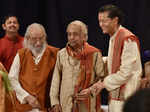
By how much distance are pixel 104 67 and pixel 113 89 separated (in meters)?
0.44

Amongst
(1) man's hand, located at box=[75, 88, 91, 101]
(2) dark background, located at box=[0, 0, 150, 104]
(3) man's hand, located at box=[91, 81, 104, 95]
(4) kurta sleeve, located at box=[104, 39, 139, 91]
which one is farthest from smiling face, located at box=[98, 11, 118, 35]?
(2) dark background, located at box=[0, 0, 150, 104]

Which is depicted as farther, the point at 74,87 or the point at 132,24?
the point at 132,24

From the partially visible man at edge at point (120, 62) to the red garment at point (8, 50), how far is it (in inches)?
66.3

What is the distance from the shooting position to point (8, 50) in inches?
165

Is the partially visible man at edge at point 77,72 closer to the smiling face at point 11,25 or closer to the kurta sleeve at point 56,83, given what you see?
the kurta sleeve at point 56,83

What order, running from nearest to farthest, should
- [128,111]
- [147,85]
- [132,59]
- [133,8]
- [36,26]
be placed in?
1. [128,111]
2. [132,59]
3. [147,85]
4. [36,26]
5. [133,8]

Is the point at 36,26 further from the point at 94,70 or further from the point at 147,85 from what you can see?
the point at 147,85

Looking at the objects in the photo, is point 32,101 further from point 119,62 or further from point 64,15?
point 64,15

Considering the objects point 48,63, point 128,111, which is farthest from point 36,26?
point 128,111

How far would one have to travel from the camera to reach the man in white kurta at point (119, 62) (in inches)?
100

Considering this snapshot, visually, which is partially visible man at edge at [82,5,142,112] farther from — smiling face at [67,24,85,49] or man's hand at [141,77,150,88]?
smiling face at [67,24,85,49]

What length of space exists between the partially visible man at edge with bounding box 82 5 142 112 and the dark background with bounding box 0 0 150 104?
191 centimetres

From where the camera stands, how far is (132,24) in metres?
4.60

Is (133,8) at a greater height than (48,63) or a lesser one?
greater
